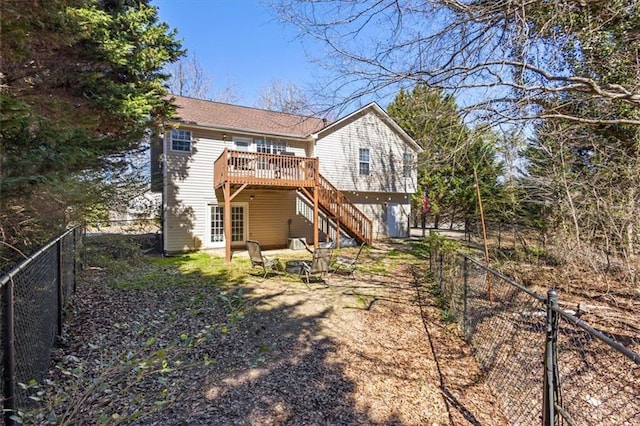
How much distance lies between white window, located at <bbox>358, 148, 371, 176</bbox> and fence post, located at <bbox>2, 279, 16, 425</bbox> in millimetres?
15808

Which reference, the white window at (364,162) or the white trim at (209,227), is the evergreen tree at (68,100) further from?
the white window at (364,162)

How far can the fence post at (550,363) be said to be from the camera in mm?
2443

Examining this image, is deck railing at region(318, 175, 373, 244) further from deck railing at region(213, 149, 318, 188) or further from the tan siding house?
deck railing at region(213, 149, 318, 188)

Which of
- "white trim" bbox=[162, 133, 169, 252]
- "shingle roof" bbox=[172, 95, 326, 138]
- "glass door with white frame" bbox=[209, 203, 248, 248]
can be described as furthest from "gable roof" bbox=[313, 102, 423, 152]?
"white trim" bbox=[162, 133, 169, 252]

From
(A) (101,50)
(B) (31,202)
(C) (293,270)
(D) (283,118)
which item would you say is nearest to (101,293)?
(B) (31,202)

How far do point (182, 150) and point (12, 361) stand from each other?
11.7 m

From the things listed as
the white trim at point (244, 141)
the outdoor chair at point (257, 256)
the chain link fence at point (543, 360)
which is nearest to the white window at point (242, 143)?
the white trim at point (244, 141)

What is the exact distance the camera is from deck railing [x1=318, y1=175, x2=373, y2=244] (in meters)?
13.9

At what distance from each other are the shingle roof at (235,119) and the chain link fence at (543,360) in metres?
9.69

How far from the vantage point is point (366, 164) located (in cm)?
1745

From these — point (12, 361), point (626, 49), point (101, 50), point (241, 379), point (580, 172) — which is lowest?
point (241, 379)

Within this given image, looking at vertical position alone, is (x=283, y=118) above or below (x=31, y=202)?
above

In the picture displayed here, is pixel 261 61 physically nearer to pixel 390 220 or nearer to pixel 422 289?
pixel 422 289

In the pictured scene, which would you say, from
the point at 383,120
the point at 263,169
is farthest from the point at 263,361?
the point at 383,120
